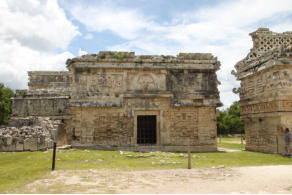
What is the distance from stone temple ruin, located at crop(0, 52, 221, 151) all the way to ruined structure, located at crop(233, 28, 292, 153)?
5.93 ft

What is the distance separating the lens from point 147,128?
44.6 feet

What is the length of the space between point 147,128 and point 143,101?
1414 mm

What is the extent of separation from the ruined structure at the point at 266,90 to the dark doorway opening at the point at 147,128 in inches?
198

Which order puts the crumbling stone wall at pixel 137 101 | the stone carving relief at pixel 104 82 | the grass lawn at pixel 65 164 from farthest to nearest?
the stone carving relief at pixel 104 82 → the crumbling stone wall at pixel 137 101 → the grass lawn at pixel 65 164

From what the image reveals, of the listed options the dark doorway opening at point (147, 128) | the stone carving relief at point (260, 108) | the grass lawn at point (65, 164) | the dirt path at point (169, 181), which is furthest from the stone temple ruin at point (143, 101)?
the dirt path at point (169, 181)

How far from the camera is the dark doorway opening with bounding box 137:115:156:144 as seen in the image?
1349cm

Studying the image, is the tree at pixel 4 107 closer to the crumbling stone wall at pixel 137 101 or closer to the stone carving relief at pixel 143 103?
the crumbling stone wall at pixel 137 101

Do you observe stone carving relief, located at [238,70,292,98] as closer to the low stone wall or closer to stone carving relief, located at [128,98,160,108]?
stone carving relief, located at [128,98,160,108]

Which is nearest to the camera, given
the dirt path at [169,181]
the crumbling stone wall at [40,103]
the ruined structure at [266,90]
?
the dirt path at [169,181]

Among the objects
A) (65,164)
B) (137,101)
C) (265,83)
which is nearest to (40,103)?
(137,101)

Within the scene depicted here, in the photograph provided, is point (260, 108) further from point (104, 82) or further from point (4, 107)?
point (4, 107)

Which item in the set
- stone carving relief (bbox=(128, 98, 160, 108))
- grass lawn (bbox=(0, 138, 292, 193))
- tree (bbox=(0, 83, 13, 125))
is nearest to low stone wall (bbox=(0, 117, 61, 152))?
grass lawn (bbox=(0, 138, 292, 193))

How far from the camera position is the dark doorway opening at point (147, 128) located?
13.5 metres

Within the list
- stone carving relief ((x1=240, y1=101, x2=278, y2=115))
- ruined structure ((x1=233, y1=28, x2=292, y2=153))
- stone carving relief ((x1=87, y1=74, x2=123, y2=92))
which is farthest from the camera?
stone carving relief ((x1=87, y1=74, x2=123, y2=92))
